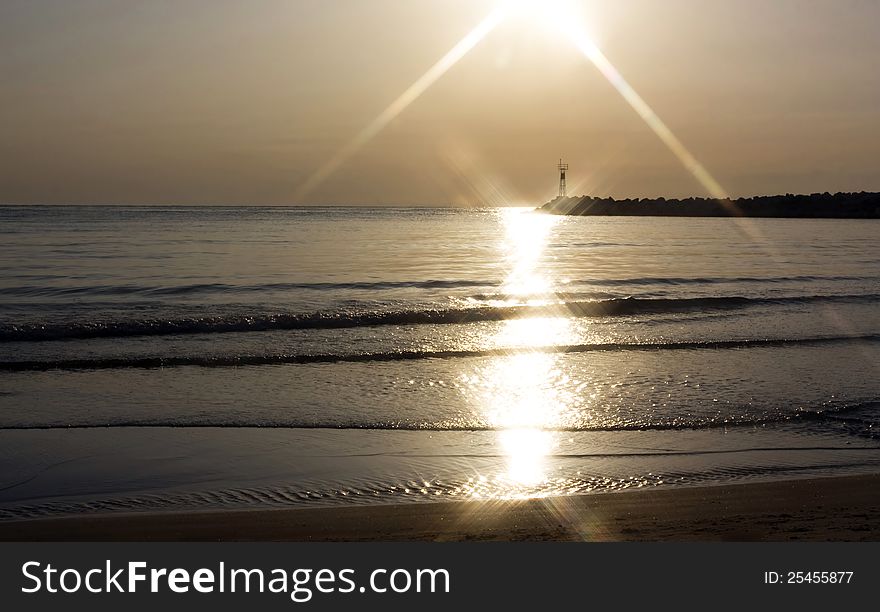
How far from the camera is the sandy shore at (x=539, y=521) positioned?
577 centimetres

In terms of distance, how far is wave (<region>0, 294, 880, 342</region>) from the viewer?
16.3 meters

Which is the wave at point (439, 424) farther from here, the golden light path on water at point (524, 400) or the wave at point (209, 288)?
the wave at point (209, 288)

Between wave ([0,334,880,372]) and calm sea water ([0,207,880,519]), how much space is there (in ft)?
0.22

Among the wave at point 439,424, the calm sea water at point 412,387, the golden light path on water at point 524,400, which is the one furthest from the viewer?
the wave at point 439,424

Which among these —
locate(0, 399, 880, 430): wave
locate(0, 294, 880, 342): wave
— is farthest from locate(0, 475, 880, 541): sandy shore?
locate(0, 294, 880, 342): wave

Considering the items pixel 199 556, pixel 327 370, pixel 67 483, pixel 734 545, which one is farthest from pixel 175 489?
pixel 327 370

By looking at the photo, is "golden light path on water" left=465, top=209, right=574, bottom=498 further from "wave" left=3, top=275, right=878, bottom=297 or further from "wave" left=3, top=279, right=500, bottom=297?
"wave" left=3, top=275, right=878, bottom=297

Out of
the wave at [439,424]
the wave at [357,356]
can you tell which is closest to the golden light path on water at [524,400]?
the wave at [439,424]

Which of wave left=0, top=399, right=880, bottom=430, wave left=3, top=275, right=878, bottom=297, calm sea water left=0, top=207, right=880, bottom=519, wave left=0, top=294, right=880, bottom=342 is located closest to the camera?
calm sea water left=0, top=207, right=880, bottom=519

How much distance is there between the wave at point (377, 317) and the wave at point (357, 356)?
2.99 m

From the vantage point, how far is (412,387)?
37.2ft

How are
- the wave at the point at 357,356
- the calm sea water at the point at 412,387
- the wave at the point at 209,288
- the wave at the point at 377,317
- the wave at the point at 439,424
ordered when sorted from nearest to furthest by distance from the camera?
the calm sea water at the point at 412,387 → the wave at the point at 439,424 → the wave at the point at 357,356 → the wave at the point at 377,317 → the wave at the point at 209,288

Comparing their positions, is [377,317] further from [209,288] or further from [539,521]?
[539,521]

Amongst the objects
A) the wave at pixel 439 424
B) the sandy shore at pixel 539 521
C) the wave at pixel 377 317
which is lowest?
the sandy shore at pixel 539 521
